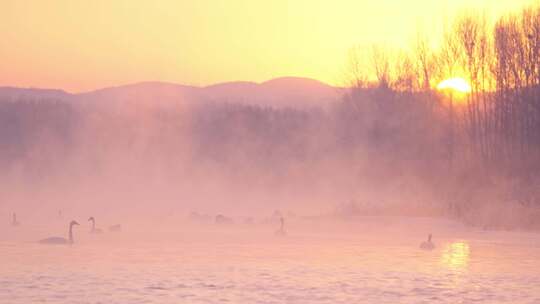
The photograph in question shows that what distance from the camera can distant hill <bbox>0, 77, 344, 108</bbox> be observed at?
6058 inches

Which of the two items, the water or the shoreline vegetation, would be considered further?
the shoreline vegetation

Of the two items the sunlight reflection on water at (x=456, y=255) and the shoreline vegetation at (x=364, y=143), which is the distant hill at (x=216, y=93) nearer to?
the shoreline vegetation at (x=364, y=143)

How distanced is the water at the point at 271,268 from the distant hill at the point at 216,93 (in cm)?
11693

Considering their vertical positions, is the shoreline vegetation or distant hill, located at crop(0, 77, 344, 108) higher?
distant hill, located at crop(0, 77, 344, 108)

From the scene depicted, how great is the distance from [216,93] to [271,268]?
552 feet

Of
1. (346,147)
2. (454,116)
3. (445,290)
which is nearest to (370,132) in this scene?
(346,147)

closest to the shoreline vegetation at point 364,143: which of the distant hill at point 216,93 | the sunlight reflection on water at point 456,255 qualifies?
the sunlight reflection on water at point 456,255

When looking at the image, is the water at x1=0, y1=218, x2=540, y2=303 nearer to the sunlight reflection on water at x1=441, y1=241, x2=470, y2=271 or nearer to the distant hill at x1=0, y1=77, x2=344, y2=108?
the sunlight reflection on water at x1=441, y1=241, x2=470, y2=271

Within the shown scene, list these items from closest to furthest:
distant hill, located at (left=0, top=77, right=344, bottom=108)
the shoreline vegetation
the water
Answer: the water → the shoreline vegetation → distant hill, located at (left=0, top=77, right=344, bottom=108)

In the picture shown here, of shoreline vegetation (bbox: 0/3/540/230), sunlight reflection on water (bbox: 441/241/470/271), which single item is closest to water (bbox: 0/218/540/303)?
sunlight reflection on water (bbox: 441/241/470/271)

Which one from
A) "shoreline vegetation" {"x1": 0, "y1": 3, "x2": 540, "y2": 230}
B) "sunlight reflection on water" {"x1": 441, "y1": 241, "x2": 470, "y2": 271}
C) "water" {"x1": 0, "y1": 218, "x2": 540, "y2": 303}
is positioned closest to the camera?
"water" {"x1": 0, "y1": 218, "x2": 540, "y2": 303}

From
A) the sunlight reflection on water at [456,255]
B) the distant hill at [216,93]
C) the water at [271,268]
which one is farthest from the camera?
the distant hill at [216,93]

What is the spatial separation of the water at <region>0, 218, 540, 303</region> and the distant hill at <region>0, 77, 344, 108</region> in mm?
116926

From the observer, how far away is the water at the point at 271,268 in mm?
14719
